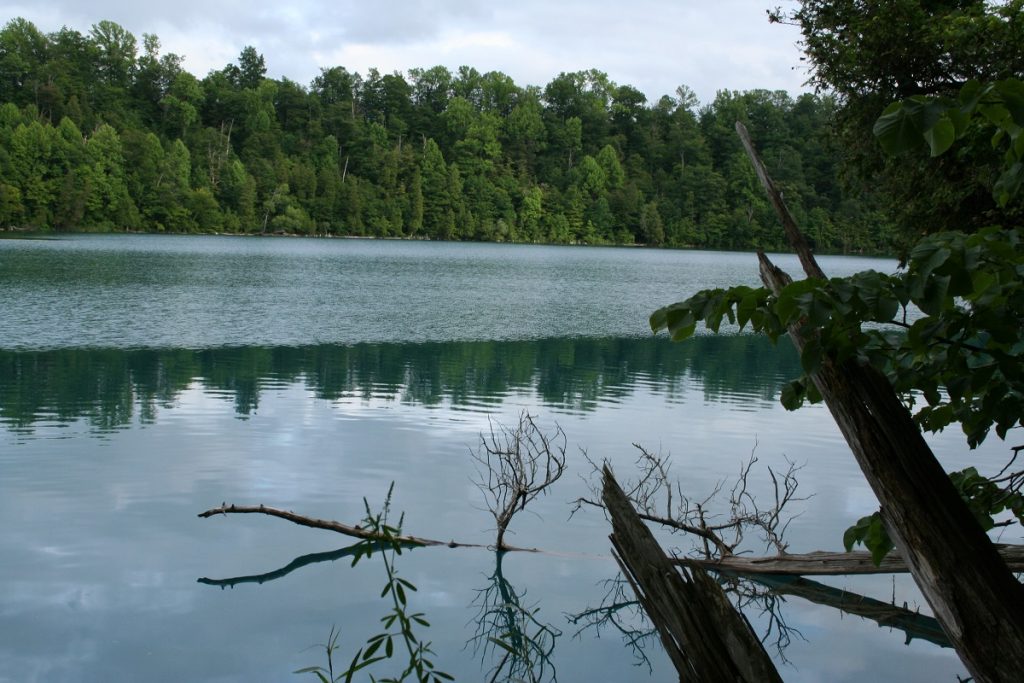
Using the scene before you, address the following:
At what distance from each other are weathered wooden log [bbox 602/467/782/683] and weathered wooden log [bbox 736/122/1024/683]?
571 mm

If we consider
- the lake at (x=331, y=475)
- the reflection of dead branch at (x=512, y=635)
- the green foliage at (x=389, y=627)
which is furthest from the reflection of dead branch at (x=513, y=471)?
the green foliage at (x=389, y=627)

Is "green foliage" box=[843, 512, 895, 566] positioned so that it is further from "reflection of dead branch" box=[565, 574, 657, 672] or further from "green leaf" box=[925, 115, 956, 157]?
"reflection of dead branch" box=[565, 574, 657, 672]

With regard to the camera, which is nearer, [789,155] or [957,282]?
[957,282]

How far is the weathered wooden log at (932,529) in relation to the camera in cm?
281

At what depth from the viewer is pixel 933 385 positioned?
3238 mm

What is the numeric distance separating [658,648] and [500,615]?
127cm

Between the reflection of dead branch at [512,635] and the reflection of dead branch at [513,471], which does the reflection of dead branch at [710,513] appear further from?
the reflection of dead branch at [512,635]

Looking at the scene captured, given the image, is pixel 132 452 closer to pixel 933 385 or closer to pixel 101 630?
pixel 101 630

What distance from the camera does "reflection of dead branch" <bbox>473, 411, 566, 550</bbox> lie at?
916 centimetres

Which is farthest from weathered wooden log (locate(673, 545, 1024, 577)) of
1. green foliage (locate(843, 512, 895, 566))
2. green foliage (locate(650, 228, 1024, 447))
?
green foliage (locate(650, 228, 1024, 447))

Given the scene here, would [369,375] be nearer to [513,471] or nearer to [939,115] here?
[513,471]

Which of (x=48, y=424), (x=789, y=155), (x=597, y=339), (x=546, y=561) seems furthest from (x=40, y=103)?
(x=546, y=561)

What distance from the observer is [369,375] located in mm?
19016

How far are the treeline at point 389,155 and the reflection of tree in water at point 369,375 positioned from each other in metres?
67.3
